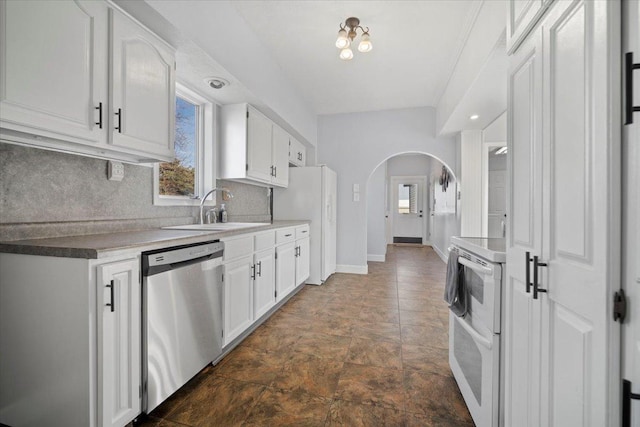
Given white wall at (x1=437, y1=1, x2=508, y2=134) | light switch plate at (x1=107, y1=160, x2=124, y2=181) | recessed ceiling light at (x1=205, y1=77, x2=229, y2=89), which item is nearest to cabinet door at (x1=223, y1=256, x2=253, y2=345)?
light switch plate at (x1=107, y1=160, x2=124, y2=181)

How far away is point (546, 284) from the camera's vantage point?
3.06 feet

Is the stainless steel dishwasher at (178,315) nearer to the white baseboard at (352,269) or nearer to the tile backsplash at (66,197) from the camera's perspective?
the tile backsplash at (66,197)

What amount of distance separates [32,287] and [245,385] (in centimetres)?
120

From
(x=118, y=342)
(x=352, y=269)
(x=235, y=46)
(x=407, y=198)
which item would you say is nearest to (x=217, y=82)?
(x=235, y=46)

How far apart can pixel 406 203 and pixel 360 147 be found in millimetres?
5413

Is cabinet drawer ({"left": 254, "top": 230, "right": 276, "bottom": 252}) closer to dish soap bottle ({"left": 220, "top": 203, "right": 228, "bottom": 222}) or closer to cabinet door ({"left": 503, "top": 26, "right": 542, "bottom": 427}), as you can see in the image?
dish soap bottle ({"left": 220, "top": 203, "right": 228, "bottom": 222})

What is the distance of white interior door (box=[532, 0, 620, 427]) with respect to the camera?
0.67 metres

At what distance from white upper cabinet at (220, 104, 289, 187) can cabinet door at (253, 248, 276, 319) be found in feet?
2.88

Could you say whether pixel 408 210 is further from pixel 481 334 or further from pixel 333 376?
pixel 481 334

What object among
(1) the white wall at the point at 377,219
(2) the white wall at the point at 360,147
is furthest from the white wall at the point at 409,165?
(2) the white wall at the point at 360,147

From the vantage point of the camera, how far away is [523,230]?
1.08 m

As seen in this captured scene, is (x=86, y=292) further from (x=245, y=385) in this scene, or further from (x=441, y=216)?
(x=441, y=216)

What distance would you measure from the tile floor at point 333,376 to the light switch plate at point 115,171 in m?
1.39

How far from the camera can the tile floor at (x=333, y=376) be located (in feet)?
5.01
